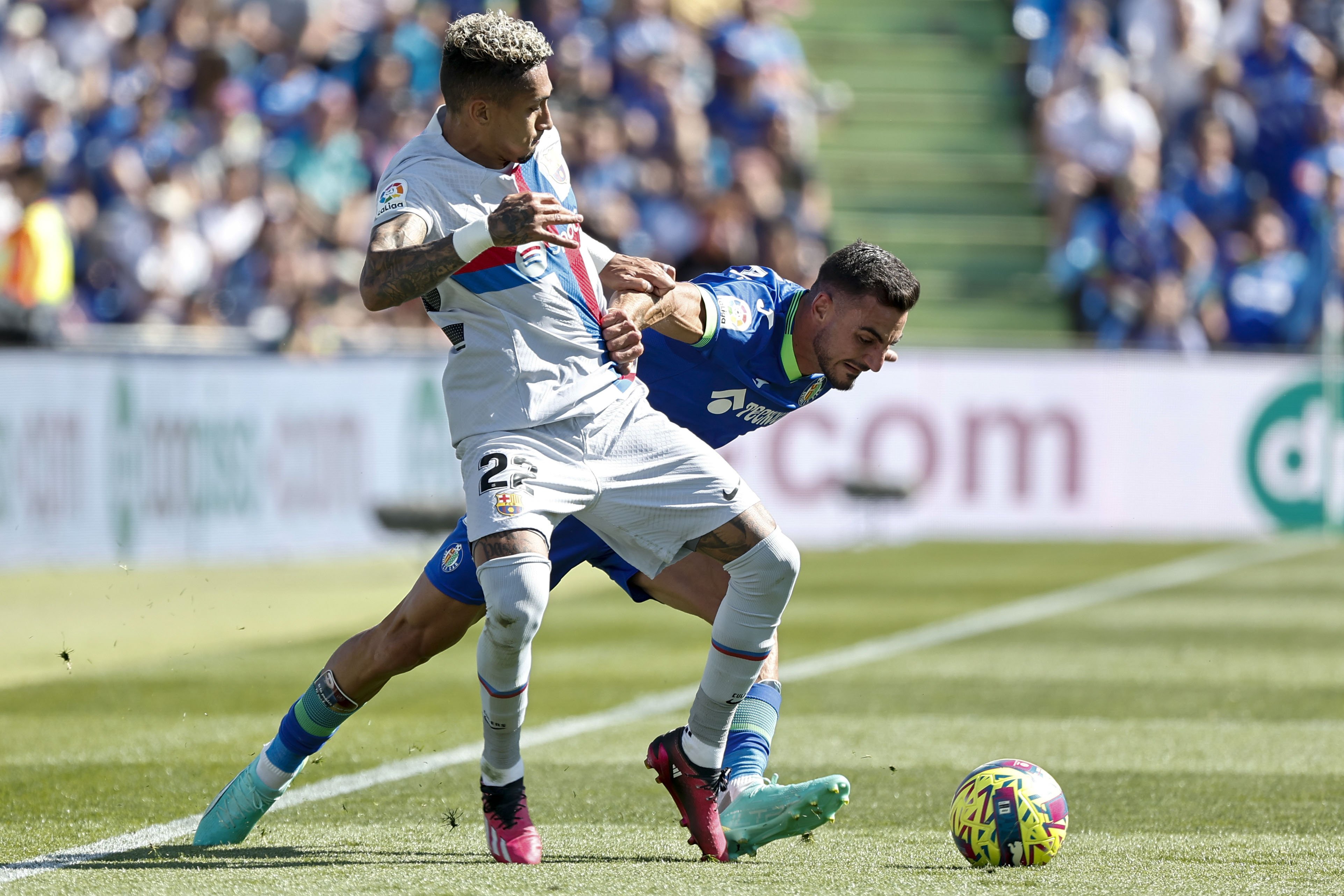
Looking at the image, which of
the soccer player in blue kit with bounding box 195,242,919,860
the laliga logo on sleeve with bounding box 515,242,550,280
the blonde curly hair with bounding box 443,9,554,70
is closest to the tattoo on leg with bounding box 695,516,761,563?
the soccer player in blue kit with bounding box 195,242,919,860

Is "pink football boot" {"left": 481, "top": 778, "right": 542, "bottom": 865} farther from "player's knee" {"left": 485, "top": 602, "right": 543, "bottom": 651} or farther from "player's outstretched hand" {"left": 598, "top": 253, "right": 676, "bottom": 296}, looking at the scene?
"player's outstretched hand" {"left": 598, "top": 253, "right": 676, "bottom": 296}

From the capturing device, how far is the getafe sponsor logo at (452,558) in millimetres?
5449

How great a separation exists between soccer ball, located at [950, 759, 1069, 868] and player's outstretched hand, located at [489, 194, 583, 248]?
6.42 ft

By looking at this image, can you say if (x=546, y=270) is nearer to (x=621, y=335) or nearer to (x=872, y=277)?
(x=621, y=335)

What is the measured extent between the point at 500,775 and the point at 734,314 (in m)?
1.50

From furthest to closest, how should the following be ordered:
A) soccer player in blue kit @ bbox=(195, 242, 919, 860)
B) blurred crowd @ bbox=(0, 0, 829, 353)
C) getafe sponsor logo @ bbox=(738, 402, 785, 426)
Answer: blurred crowd @ bbox=(0, 0, 829, 353) < getafe sponsor logo @ bbox=(738, 402, 785, 426) < soccer player in blue kit @ bbox=(195, 242, 919, 860)

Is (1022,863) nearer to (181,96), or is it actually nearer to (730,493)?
(730,493)

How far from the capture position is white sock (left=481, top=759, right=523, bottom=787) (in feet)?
17.3

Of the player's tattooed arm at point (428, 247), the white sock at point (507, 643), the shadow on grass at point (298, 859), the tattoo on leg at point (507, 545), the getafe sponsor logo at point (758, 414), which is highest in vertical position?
the player's tattooed arm at point (428, 247)

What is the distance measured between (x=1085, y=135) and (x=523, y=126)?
16.2m

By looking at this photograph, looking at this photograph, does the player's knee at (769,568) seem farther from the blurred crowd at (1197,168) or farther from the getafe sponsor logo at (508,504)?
the blurred crowd at (1197,168)

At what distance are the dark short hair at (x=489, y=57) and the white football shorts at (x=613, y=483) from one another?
91 cm

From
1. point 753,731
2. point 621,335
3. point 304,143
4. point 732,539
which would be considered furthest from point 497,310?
point 304,143

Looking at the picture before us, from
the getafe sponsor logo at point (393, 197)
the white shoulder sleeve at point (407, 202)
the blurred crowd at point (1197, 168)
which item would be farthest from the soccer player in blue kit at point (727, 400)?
the blurred crowd at point (1197, 168)
